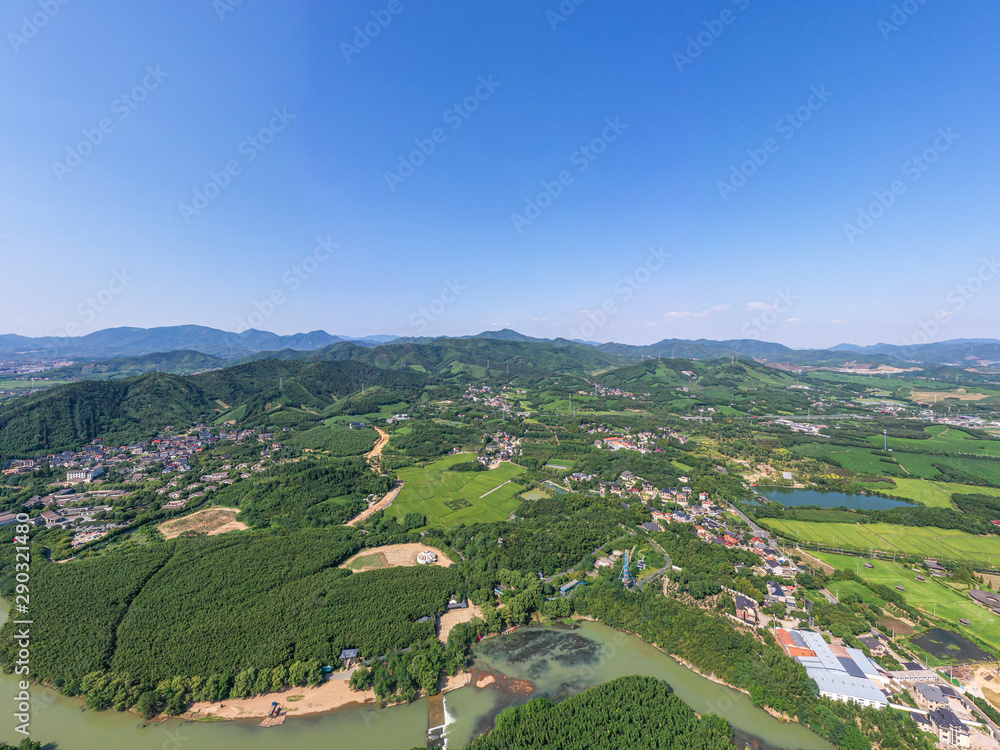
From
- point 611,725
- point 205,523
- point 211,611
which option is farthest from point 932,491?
point 205,523

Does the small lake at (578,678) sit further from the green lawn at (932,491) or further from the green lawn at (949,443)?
the green lawn at (949,443)

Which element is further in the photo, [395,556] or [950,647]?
[395,556]

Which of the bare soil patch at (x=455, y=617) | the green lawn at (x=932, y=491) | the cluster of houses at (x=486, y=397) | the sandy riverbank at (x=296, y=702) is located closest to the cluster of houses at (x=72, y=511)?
the sandy riverbank at (x=296, y=702)

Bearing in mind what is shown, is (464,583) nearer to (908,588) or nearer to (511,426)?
(908,588)

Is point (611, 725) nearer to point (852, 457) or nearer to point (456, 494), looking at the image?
point (456, 494)

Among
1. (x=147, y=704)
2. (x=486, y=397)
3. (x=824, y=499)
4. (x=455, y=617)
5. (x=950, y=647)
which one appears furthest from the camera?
(x=486, y=397)

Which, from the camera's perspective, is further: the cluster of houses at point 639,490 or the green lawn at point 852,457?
the green lawn at point 852,457

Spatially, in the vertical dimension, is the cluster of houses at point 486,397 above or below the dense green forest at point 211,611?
above

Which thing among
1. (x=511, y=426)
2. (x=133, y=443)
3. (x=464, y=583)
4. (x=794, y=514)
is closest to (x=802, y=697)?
(x=464, y=583)
